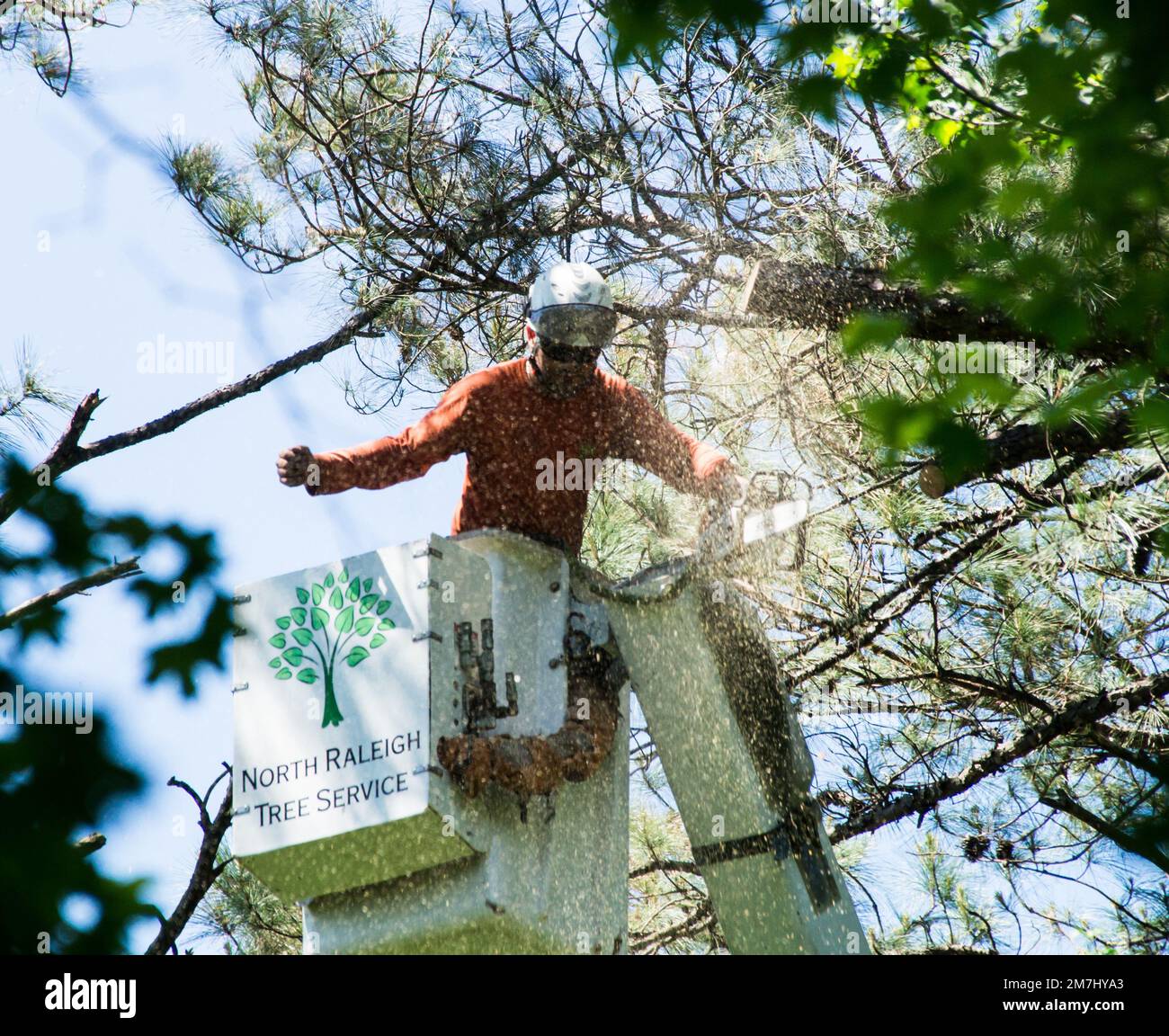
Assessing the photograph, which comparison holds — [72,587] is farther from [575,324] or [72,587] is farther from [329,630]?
[575,324]

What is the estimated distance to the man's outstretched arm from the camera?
4.68 metres

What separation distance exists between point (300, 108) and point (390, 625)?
13.1 ft

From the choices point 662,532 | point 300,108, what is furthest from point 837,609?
point 300,108

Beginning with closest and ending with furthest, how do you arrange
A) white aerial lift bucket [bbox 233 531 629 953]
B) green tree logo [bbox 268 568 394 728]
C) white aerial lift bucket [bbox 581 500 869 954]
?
white aerial lift bucket [bbox 233 531 629 953] → green tree logo [bbox 268 568 394 728] → white aerial lift bucket [bbox 581 500 869 954]

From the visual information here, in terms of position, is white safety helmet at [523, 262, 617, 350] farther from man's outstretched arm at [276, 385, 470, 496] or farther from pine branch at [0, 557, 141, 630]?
pine branch at [0, 557, 141, 630]

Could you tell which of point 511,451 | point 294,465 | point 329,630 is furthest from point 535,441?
point 329,630

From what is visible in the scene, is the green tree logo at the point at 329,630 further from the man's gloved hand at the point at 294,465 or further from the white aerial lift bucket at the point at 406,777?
the man's gloved hand at the point at 294,465

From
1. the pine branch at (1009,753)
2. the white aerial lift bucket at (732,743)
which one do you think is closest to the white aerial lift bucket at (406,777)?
the white aerial lift bucket at (732,743)

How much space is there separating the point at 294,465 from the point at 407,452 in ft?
1.26

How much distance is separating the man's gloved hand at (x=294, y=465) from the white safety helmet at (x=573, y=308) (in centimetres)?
80

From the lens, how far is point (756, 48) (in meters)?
6.37

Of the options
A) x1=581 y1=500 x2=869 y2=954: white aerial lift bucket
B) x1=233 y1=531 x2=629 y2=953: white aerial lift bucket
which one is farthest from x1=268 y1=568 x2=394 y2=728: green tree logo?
x1=581 y1=500 x2=869 y2=954: white aerial lift bucket

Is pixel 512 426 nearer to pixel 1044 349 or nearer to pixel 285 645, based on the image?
pixel 285 645

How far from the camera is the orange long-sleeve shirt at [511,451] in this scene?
4.74 metres
